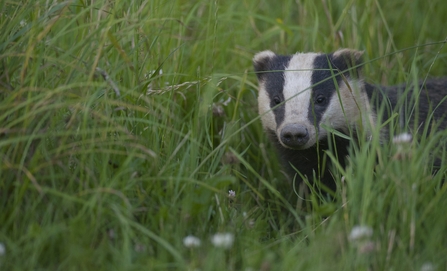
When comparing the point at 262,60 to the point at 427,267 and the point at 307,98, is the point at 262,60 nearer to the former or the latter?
the point at 307,98

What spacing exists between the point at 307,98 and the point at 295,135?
0.34 metres

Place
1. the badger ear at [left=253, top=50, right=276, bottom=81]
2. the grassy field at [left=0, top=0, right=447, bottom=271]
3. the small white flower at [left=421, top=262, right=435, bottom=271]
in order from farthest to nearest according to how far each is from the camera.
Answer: the badger ear at [left=253, top=50, right=276, bottom=81] → the grassy field at [left=0, top=0, right=447, bottom=271] → the small white flower at [left=421, top=262, right=435, bottom=271]

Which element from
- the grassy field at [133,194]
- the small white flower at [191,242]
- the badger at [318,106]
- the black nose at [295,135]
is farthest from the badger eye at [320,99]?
the small white flower at [191,242]

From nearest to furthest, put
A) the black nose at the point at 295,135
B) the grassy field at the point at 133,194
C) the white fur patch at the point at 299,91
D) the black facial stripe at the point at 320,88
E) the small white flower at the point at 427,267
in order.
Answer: the small white flower at the point at 427,267
the grassy field at the point at 133,194
the black nose at the point at 295,135
the white fur patch at the point at 299,91
the black facial stripe at the point at 320,88

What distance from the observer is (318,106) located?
3984mm

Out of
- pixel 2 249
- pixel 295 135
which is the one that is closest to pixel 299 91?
pixel 295 135

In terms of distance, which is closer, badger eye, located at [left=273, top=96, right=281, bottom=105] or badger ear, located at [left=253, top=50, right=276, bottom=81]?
badger eye, located at [left=273, top=96, right=281, bottom=105]

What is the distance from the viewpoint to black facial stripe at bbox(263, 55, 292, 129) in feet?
13.2

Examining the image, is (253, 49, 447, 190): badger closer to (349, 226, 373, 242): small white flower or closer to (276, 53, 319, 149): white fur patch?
(276, 53, 319, 149): white fur patch

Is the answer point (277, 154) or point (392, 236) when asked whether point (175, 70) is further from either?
point (392, 236)

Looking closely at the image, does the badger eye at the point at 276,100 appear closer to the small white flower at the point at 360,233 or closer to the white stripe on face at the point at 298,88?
the white stripe on face at the point at 298,88

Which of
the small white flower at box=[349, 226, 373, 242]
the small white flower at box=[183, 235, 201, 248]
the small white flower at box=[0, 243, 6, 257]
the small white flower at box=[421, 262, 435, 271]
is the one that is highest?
Result: the small white flower at box=[0, 243, 6, 257]

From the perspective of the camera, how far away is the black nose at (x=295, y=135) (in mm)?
3680

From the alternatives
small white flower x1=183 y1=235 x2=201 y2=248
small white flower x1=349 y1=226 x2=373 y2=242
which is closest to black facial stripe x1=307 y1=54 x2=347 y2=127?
small white flower x1=349 y1=226 x2=373 y2=242
